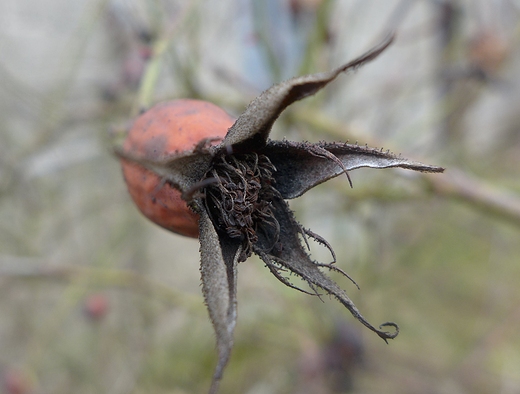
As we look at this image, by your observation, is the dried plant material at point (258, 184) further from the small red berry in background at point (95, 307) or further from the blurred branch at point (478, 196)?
the small red berry in background at point (95, 307)

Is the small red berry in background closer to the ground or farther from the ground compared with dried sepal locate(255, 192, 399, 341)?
closer to the ground

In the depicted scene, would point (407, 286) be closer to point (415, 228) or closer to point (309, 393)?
point (415, 228)

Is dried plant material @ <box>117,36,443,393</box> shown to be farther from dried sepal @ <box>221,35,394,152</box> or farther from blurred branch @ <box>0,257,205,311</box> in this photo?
blurred branch @ <box>0,257,205,311</box>

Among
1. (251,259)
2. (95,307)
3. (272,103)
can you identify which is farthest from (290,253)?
(95,307)

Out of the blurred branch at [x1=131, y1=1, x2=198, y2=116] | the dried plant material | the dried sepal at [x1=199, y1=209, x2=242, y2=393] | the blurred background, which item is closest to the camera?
the dried sepal at [x1=199, y1=209, x2=242, y2=393]

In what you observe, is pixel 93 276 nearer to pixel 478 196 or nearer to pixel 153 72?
pixel 153 72

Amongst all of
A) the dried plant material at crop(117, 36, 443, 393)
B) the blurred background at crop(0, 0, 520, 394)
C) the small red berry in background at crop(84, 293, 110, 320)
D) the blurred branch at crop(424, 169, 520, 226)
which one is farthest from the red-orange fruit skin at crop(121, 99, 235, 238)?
the small red berry in background at crop(84, 293, 110, 320)

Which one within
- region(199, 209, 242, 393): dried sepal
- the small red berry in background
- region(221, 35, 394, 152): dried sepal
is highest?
region(221, 35, 394, 152): dried sepal
